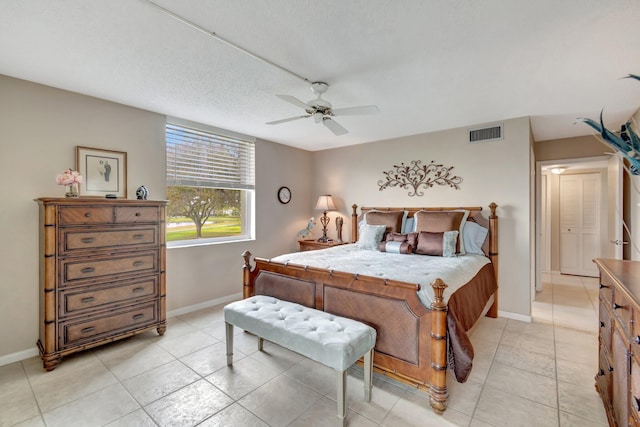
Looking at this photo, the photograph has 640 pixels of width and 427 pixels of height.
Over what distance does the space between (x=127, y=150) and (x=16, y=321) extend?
6.23ft

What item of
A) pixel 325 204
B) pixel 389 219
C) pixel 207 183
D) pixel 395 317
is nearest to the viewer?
pixel 395 317

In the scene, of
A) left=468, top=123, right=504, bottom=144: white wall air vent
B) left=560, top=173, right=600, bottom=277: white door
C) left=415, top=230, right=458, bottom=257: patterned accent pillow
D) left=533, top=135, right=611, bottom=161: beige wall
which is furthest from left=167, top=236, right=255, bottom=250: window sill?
left=560, top=173, right=600, bottom=277: white door

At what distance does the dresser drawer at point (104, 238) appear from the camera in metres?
2.53

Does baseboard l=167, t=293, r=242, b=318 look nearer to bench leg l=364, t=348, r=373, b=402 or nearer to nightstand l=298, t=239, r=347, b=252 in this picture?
nightstand l=298, t=239, r=347, b=252

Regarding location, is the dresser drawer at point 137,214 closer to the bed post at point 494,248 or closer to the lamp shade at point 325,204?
the lamp shade at point 325,204

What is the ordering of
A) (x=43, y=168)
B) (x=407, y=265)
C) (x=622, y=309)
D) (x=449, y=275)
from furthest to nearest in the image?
(x=407, y=265) → (x=43, y=168) → (x=449, y=275) → (x=622, y=309)

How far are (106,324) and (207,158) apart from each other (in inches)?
91.4

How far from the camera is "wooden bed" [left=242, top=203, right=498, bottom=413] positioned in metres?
1.94

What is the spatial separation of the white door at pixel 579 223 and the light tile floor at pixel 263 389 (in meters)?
3.53

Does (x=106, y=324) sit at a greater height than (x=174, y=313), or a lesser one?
greater

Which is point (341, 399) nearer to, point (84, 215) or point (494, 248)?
point (84, 215)

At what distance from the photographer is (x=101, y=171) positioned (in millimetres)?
3066

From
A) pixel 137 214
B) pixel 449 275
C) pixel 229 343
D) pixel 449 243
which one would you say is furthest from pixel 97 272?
pixel 449 243

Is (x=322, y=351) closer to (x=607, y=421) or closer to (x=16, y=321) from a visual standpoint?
(x=607, y=421)
